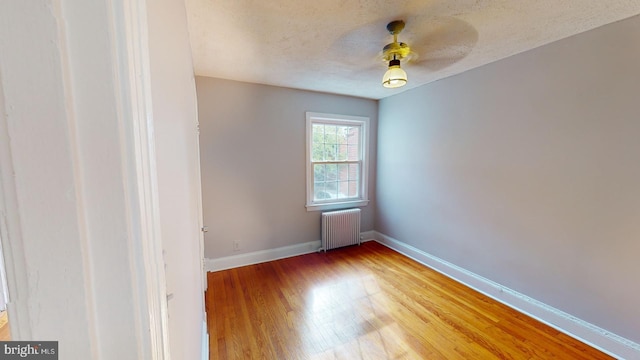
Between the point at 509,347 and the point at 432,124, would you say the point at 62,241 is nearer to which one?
the point at 509,347

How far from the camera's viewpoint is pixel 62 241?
27 cm

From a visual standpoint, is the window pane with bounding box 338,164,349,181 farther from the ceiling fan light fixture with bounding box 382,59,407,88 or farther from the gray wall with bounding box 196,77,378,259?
the ceiling fan light fixture with bounding box 382,59,407,88

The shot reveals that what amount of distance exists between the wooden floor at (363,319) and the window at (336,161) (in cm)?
109

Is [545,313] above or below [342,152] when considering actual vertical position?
below

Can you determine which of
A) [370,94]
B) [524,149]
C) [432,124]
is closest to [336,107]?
[370,94]

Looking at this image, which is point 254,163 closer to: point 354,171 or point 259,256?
point 259,256

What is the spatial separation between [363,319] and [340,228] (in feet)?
5.05

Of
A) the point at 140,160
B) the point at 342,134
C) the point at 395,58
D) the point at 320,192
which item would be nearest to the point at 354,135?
the point at 342,134

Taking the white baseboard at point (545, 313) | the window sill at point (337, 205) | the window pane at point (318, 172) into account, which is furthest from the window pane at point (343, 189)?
the white baseboard at point (545, 313)

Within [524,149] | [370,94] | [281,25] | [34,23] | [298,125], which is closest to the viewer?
[34,23]

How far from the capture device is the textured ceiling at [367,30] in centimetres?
150

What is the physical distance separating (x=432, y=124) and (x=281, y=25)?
214 cm

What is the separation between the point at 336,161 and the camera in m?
3.67

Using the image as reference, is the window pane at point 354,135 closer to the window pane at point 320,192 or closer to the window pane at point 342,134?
the window pane at point 342,134
